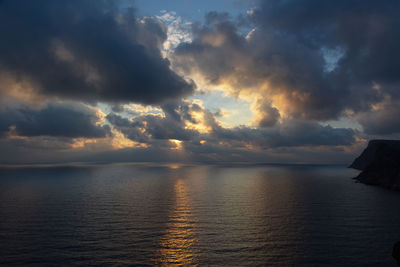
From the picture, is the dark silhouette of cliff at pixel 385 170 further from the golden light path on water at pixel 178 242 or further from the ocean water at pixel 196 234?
the golden light path on water at pixel 178 242

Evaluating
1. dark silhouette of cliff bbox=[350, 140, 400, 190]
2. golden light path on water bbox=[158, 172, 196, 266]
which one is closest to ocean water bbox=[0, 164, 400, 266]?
golden light path on water bbox=[158, 172, 196, 266]

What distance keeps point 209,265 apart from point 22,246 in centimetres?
2894

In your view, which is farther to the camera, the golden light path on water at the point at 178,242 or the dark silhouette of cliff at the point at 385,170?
the dark silhouette of cliff at the point at 385,170

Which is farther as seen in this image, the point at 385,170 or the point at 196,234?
the point at 385,170

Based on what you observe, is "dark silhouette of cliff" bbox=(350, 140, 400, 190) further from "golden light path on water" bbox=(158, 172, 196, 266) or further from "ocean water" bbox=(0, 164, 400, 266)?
"golden light path on water" bbox=(158, 172, 196, 266)

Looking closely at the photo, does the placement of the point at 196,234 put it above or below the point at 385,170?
below

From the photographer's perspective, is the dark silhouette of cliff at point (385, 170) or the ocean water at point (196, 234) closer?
the ocean water at point (196, 234)

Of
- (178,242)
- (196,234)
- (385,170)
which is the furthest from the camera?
(385,170)

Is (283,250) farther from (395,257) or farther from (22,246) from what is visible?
(22,246)

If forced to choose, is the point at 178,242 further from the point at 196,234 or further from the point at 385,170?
the point at 385,170

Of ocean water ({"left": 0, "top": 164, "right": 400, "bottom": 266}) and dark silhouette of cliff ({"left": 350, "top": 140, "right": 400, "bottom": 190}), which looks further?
dark silhouette of cliff ({"left": 350, "top": 140, "right": 400, "bottom": 190})

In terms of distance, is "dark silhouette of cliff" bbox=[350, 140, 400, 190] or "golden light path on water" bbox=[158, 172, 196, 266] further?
"dark silhouette of cliff" bbox=[350, 140, 400, 190]

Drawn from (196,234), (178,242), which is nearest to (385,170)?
(196,234)

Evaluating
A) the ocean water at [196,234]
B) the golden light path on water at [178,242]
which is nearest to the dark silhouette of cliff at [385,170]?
the ocean water at [196,234]
